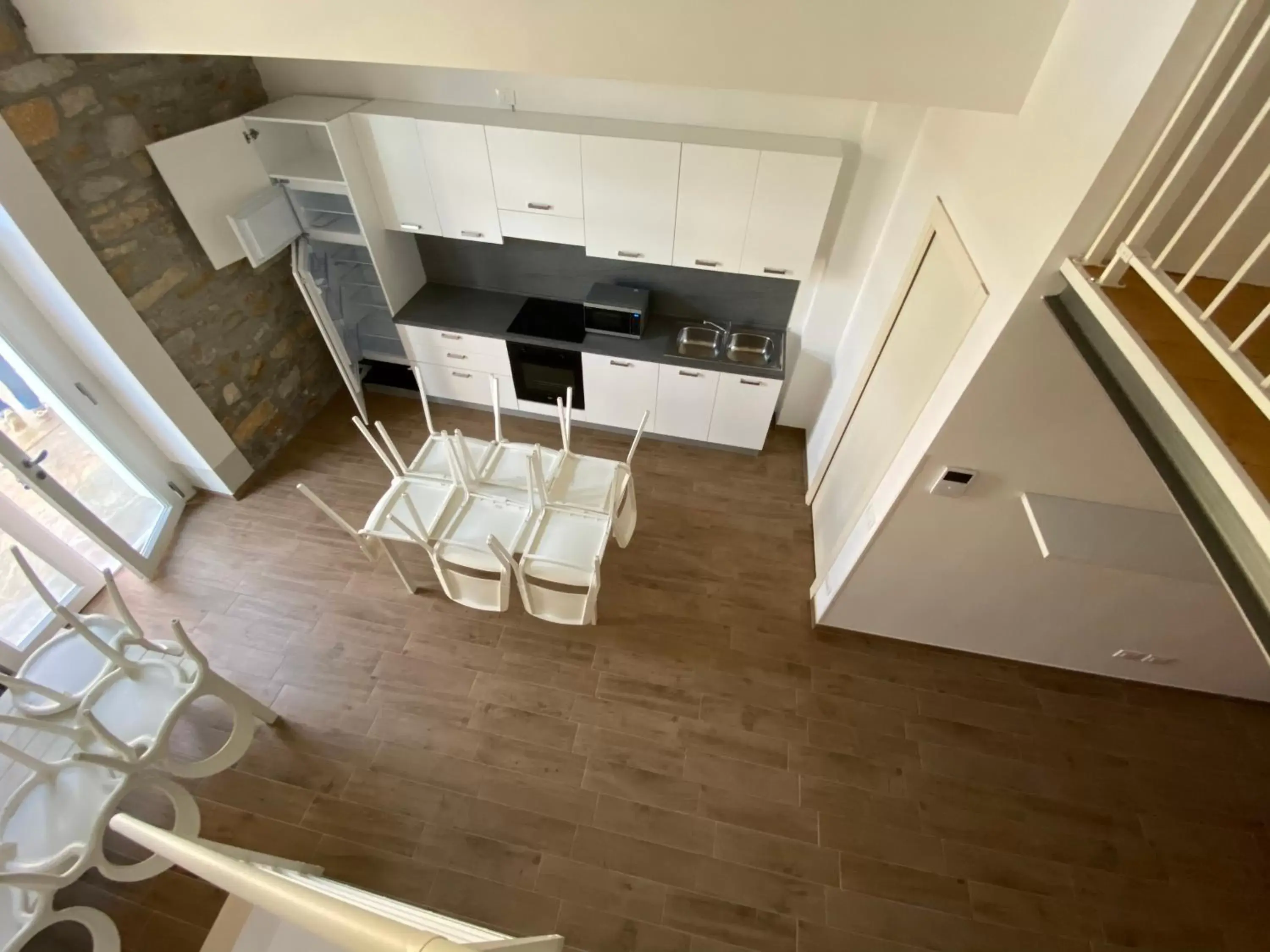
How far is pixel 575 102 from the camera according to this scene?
2.78m

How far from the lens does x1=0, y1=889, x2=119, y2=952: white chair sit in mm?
1602

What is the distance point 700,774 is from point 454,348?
8.72 feet

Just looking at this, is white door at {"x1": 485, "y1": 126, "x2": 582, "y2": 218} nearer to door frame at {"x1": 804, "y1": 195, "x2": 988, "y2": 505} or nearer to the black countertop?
the black countertop

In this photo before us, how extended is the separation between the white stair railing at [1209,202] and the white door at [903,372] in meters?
0.44

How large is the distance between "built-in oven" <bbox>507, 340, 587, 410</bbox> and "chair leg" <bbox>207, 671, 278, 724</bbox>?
209 cm

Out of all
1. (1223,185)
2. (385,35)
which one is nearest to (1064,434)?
(1223,185)

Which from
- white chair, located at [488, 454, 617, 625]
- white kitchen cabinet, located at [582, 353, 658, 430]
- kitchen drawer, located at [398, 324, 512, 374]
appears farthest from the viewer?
kitchen drawer, located at [398, 324, 512, 374]

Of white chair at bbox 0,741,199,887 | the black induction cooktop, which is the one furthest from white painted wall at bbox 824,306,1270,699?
white chair at bbox 0,741,199,887

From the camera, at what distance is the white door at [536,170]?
270cm

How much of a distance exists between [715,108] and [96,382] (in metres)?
3.16

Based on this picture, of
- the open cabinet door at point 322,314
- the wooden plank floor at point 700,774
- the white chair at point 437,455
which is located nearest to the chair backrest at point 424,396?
the white chair at point 437,455

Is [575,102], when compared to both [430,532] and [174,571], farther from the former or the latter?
[174,571]

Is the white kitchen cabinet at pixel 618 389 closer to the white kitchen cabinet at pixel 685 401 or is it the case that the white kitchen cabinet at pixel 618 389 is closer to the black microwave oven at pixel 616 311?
the white kitchen cabinet at pixel 685 401

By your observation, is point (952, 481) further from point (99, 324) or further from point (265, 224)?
point (99, 324)
